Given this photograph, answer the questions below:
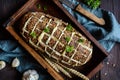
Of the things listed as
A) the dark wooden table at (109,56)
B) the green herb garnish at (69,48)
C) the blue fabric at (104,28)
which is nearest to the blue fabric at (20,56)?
the dark wooden table at (109,56)

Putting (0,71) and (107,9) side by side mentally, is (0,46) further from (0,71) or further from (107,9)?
(107,9)

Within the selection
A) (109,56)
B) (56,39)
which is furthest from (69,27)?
(109,56)

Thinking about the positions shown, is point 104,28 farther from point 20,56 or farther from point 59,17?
point 20,56

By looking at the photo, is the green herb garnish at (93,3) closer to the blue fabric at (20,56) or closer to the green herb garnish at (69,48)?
the green herb garnish at (69,48)

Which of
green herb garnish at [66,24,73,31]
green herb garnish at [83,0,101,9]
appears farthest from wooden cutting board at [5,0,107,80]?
green herb garnish at [83,0,101,9]

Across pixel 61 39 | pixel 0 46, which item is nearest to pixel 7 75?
pixel 0 46
